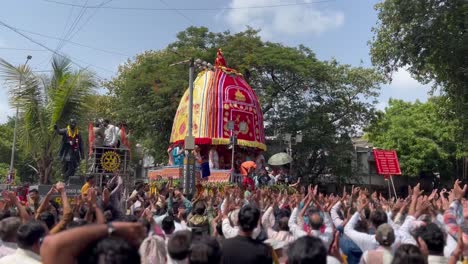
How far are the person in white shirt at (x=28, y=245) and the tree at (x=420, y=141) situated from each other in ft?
102

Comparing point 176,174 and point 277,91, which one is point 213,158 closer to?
point 176,174

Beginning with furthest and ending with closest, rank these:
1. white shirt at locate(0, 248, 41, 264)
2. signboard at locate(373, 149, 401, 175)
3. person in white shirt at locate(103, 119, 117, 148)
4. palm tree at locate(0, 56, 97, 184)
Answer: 1. signboard at locate(373, 149, 401, 175)
2. person in white shirt at locate(103, 119, 117, 148)
3. palm tree at locate(0, 56, 97, 184)
4. white shirt at locate(0, 248, 41, 264)

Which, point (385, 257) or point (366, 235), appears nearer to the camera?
point (385, 257)

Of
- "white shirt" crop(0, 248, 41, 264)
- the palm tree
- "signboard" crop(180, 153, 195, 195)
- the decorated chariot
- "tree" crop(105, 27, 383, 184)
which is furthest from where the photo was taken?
"tree" crop(105, 27, 383, 184)

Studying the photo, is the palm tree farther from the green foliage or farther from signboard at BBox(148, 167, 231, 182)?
the green foliage

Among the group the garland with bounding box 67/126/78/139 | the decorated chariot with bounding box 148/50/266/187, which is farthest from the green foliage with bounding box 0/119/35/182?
the garland with bounding box 67/126/78/139

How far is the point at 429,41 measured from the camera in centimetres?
1866

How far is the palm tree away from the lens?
1138 centimetres

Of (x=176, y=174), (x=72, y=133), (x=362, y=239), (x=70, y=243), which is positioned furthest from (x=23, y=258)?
(x=176, y=174)

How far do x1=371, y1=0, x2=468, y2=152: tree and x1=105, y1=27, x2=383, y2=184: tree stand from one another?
841cm

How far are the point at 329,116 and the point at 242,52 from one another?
248 inches

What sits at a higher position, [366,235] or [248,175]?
[248,175]

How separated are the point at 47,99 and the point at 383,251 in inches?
369

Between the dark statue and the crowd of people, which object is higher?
the dark statue
